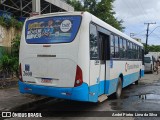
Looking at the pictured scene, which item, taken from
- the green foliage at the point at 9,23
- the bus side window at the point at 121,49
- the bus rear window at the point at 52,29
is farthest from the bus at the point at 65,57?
the green foliage at the point at 9,23

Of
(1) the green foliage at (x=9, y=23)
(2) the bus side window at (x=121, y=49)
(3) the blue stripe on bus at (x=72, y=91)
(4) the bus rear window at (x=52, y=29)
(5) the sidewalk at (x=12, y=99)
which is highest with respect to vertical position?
(1) the green foliage at (x=9, y=23)

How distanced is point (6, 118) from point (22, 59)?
1.88 m

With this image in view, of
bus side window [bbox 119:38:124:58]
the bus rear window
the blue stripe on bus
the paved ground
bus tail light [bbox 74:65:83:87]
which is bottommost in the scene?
the paved ground

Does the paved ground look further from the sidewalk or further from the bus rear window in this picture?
the bus rear window

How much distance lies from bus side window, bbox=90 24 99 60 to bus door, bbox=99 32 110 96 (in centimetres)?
46

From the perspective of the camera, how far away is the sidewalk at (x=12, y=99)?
8821 mm

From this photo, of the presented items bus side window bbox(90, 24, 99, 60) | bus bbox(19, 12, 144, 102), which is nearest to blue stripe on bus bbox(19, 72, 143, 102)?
bus bbox(19, 12, 144, 102)

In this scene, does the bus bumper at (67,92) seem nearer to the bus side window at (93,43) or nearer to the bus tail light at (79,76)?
the bus tail light at (79,76)

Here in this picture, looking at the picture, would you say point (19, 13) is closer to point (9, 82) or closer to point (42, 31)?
point (9, 82)

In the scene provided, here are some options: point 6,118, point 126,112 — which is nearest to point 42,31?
point 6,118

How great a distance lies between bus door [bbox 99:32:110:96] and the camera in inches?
356

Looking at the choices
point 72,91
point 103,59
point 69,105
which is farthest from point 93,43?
point 69,105

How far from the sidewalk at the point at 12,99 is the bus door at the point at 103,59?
2.51m

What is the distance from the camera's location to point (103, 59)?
9.33 m
